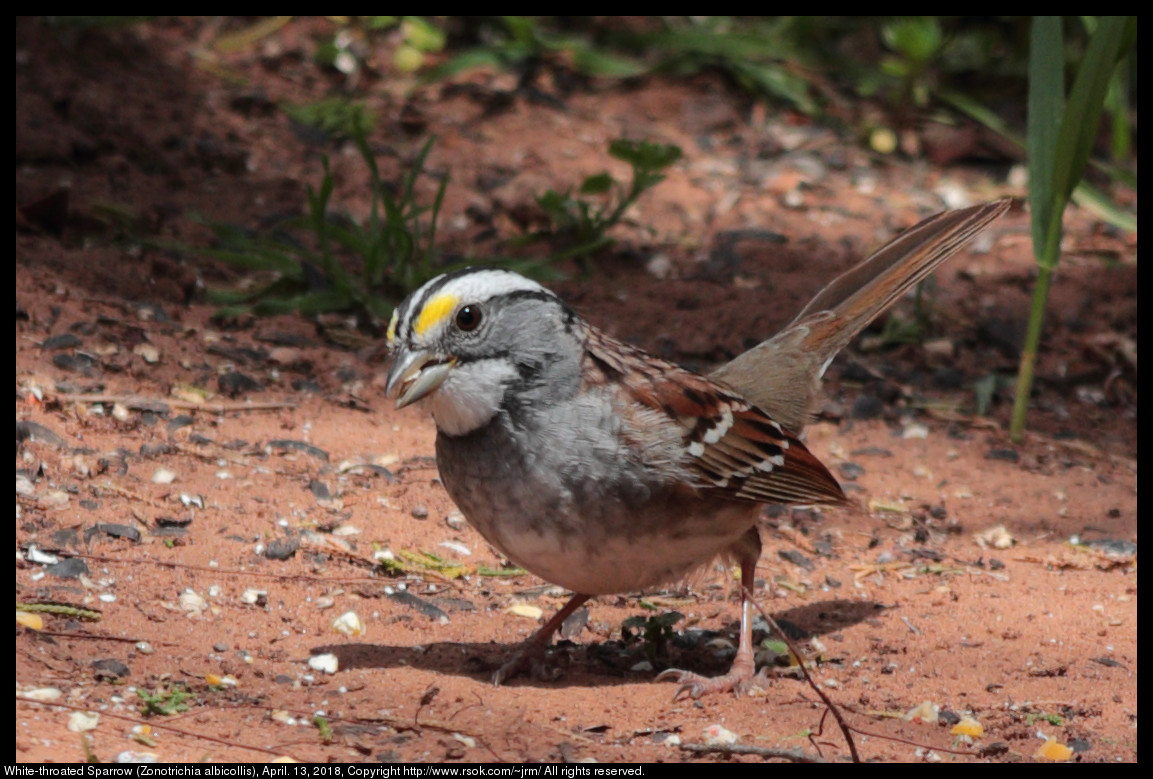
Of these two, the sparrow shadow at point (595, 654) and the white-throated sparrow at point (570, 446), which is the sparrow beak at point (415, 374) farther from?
the sparrow shadow at point (595, 654)

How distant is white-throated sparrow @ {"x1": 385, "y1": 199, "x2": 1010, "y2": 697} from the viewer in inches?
133

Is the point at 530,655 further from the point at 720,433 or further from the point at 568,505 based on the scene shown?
the point at 720,433

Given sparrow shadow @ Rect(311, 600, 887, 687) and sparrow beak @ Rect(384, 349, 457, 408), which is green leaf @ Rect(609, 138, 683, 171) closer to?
sparrow shadow @ Rect(311, 600, 887, 687)

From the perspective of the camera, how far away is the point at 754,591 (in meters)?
4.37

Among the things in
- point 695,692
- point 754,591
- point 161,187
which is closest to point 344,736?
point 695,692

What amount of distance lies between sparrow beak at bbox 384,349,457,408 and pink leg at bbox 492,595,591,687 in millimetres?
825

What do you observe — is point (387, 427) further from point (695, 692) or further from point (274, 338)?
point (695, 692)

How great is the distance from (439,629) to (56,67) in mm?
4459

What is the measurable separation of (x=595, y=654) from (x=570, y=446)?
0.87 meters

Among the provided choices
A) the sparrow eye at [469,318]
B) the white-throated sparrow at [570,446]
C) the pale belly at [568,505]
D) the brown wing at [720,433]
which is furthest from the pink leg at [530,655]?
the sparrow eye at [469,318]

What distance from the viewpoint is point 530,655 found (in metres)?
3.76

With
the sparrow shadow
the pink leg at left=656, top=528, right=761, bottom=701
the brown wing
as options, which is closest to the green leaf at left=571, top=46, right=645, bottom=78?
the brown wing
